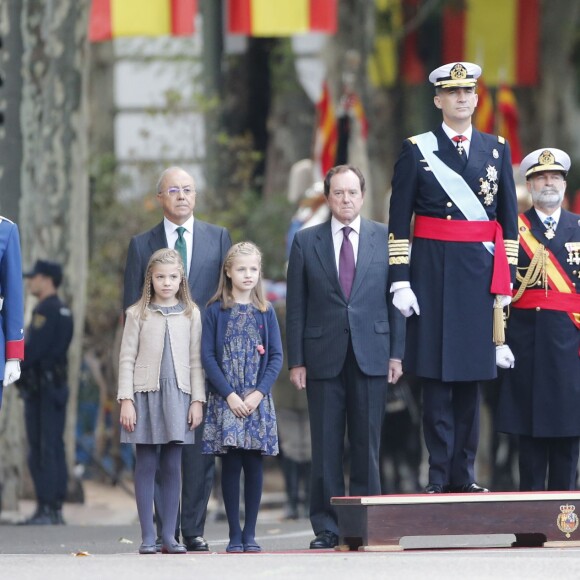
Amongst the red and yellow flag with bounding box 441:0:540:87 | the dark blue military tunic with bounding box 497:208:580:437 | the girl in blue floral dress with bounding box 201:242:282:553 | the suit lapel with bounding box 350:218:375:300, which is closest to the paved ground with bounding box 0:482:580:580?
the girl in blue floral dress with bounding box 201:242:282:553

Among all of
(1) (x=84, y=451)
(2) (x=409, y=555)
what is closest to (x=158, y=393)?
(2) (x=409, y=555)

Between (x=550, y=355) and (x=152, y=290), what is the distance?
2149 mm

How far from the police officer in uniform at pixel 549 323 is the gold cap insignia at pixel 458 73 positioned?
3.25 ft

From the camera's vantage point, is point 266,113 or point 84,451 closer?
point 84,451

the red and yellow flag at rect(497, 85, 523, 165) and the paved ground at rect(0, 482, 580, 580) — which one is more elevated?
the red and yellow flag at rect(497, 85, 523, 165)

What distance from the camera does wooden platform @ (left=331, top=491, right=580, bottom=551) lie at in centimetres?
1099

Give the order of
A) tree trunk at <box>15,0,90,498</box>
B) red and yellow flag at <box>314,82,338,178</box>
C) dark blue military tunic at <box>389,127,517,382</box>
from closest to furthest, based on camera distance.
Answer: dark blue military tunic at <box>389,127,517,382</box>
tree trunk at <box>15,0,90,498</box>
red and yellow flag at <box>314,82,338,178</box>

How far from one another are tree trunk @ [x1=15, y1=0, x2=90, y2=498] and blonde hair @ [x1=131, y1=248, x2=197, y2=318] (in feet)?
18.5

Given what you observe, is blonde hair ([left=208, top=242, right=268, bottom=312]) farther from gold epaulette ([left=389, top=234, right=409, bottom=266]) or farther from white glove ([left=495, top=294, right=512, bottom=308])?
white glove ([left=495, top=294, right=512, bottom=308])

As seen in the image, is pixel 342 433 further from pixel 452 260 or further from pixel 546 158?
pixel 546 158

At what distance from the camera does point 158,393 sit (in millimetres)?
11672

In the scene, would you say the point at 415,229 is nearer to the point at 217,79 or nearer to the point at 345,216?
the point at 345,216

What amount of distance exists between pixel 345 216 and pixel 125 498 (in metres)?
7.14

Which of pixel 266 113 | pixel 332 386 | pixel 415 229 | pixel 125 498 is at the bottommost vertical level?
pixel 125 498
